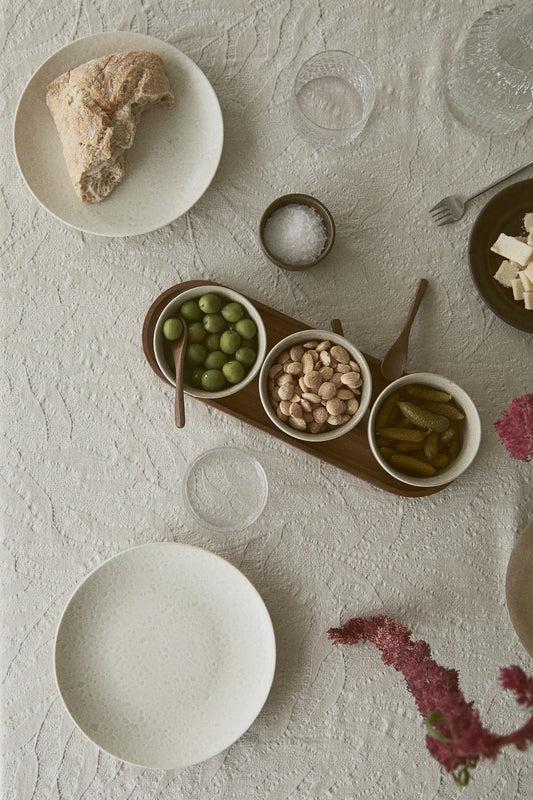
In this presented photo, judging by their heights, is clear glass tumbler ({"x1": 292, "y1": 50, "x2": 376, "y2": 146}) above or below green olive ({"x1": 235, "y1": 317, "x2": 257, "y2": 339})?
above

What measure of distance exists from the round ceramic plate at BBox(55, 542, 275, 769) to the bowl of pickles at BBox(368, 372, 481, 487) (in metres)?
0.32

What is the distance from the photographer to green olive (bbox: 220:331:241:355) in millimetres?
934

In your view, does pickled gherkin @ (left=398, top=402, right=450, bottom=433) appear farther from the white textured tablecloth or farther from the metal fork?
the metal fork

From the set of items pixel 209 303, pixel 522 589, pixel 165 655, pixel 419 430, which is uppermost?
pixel 209 303

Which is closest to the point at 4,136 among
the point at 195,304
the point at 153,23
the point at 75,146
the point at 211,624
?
the point at 75,146

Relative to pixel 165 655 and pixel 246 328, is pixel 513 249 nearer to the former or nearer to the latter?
pixel 246 328

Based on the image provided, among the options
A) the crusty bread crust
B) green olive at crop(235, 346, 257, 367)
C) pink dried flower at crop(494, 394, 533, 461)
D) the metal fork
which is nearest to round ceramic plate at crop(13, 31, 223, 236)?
the crusty bread crust

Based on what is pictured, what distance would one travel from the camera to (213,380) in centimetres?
92

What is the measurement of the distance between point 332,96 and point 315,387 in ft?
1.69

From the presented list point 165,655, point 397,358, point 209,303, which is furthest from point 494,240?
point 165,655

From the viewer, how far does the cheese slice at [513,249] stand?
949 millimetres

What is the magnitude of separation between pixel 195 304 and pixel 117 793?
0.83 metres

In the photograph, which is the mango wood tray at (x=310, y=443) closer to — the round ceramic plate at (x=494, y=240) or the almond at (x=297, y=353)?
the almond at (x=297, y=353)

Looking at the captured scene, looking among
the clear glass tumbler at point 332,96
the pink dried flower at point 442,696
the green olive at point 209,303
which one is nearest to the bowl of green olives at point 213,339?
the green olive at point 209,303
